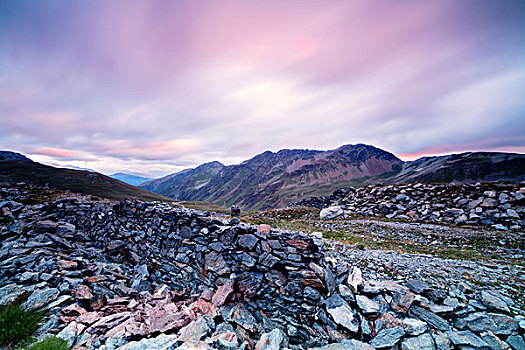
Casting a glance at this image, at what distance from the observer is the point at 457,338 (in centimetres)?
490

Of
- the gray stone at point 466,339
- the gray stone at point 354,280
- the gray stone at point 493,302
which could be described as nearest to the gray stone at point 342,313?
the gray stone at point 354,280

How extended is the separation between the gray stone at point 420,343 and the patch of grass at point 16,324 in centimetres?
926

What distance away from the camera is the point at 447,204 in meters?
21.2

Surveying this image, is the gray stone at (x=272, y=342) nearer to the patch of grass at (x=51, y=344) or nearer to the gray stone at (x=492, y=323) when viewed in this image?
the patch of grass at (x=51, y=344)

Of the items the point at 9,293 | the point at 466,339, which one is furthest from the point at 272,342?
the point at 9,293

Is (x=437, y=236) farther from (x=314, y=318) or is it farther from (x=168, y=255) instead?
(x=168, y=255)

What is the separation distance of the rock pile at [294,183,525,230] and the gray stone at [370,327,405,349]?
63.8 ft

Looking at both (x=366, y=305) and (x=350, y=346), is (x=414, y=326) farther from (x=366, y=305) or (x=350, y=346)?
(x=350, y=346)

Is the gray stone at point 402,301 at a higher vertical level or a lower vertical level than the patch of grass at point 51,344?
lower

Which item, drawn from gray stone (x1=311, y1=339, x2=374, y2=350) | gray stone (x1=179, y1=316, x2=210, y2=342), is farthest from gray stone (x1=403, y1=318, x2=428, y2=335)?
gray stone (x1=179, y1=316, x2=210, y2=342)

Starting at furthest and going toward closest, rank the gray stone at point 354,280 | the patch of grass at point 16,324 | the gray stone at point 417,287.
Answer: the gray stone at point 354,280, the gray stone at point 417,287, the patch of grass at point 16,324

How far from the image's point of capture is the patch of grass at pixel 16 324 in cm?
431

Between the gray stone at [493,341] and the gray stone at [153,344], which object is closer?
the gray stone at [153,344]

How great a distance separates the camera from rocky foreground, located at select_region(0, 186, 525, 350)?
4977mm
